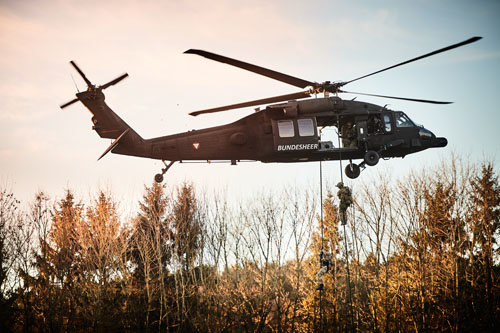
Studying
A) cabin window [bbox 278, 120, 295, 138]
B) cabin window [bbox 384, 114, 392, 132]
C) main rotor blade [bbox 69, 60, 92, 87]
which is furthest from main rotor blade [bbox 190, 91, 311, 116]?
main rotor blade [bbox 69, 60, 92, 87]

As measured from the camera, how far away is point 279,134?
1305 cm

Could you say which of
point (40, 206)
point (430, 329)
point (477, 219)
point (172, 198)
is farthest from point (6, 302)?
point (477, 219)

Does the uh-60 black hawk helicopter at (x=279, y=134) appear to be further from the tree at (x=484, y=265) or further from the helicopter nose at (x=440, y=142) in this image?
the tree at (x=484, y=265)

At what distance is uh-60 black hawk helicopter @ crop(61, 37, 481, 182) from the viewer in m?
13.0

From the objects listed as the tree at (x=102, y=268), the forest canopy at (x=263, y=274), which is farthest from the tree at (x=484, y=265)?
the tree at (x=102, y=268)

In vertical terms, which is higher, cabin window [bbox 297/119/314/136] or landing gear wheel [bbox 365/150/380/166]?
cabin window [bbox 297/119/314/136]

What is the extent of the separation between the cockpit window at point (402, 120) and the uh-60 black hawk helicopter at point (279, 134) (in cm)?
5

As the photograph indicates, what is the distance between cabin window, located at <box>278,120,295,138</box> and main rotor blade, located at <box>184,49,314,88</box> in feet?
4.36

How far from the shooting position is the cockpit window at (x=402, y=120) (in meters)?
14.0

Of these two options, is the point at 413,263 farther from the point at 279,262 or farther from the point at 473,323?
the point at 279,262

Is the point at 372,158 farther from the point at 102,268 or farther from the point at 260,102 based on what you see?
the point at 102,268

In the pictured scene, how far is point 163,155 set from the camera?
42.4 ft

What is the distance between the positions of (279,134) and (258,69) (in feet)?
9.02

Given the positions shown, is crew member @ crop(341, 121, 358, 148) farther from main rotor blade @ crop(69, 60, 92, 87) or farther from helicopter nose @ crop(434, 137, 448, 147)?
main rotor blade @ crop(69, 60, 92, 87)
